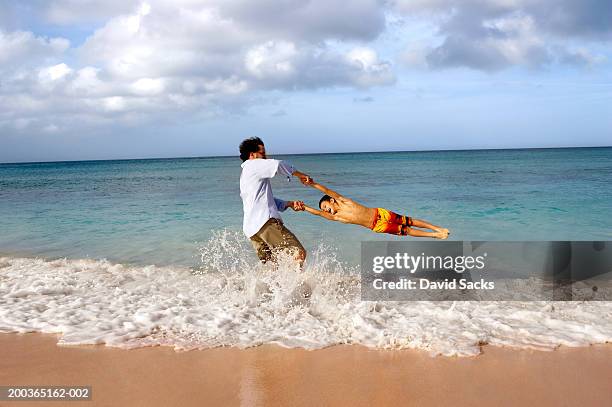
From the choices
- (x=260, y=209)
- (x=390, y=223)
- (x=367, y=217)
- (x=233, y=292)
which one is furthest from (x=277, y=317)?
(x=390, y=223)

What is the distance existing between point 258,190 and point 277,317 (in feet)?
4.50

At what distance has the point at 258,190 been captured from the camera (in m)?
5.52

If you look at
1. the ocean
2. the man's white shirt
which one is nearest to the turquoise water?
the ocean

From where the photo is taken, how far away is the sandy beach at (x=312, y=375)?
3.58m

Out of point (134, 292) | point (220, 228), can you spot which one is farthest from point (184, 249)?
point (134, 292)

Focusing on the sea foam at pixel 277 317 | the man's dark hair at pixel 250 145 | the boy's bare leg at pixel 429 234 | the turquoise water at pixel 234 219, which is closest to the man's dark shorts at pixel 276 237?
the sea foam at pixel 277 317

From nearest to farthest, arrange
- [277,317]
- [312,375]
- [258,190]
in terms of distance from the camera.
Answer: [312,375]
[277,317]
[258,190]

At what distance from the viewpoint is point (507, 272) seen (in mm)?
8102

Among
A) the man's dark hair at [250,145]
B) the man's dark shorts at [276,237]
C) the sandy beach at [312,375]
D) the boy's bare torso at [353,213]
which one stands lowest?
the sandy beach at [312,375]

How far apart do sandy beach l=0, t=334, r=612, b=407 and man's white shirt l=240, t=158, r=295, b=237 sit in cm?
155

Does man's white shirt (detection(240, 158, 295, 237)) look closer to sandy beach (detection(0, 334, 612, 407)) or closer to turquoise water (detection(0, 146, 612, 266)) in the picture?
sandy beach (detection(0, 334, 612, 407))

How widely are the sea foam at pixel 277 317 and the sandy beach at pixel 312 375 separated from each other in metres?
0.19

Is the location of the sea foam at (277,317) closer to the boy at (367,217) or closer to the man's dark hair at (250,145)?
the boy at (367,217)

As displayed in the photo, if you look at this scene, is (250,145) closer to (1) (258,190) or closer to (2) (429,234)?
(1) (258,190)
